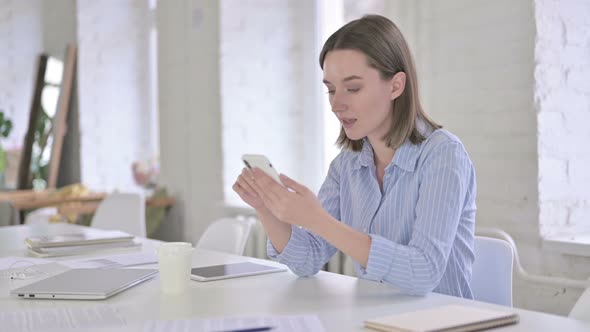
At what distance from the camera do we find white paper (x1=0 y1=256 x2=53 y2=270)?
193cm

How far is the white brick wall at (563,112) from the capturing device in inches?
87.9

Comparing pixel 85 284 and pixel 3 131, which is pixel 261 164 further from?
pixel 3 131

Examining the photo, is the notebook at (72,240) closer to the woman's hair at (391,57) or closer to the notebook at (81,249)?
the notebook at (81,249)

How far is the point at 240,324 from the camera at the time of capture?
1.21 meters

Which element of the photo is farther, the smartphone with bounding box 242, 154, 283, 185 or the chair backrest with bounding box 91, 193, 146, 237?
the chair backrest with bounding box 91, 193, 146, 237

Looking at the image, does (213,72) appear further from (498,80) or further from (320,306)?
(320,306)

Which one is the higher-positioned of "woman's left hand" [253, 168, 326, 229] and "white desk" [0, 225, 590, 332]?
"woman's left hand" [253, 168, 326, 229]

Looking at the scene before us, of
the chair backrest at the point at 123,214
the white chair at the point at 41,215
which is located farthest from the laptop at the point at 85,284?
the white chair at the point at 41,215

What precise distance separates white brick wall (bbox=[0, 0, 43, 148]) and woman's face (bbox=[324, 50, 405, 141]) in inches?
184

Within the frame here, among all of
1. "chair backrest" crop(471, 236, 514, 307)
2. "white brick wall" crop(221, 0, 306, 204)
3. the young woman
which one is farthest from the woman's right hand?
"white brick wall" crop(221, 0, 306, 204)

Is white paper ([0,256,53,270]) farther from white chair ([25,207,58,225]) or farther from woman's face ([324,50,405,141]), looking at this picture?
white chair ([25,207,58,225])

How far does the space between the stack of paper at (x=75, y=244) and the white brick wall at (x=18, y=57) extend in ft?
12.4

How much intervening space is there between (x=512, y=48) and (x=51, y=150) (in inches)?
156

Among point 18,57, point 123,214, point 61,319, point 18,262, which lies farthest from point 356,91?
point 18,57
